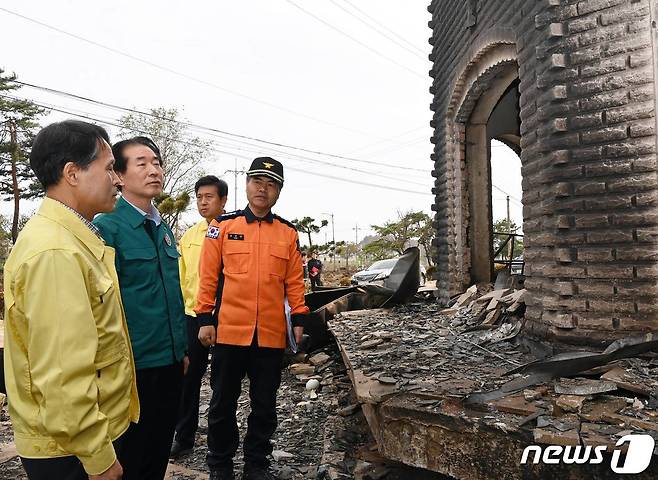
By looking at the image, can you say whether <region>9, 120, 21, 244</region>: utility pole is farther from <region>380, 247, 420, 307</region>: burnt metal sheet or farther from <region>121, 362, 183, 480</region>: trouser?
<region>121, 362, 183, 480</region>: trouser

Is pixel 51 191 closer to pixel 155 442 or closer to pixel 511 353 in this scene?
pixel 155 442

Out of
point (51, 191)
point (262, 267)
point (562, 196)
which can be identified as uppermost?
point (562, 196)

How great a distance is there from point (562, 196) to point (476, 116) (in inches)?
126

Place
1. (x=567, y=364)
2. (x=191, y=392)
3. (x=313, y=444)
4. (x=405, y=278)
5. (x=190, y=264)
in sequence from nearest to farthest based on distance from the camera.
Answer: (x=567, y=364), (x=191, y=392), (x=313, y=444), (x=190, y=264), (x=405, y=278)

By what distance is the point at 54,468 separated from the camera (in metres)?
1.41

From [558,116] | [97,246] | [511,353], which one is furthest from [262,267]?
[558,116]

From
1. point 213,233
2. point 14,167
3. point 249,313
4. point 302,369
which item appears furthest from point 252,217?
point 14,167

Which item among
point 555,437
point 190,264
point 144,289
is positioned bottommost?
point 555,437

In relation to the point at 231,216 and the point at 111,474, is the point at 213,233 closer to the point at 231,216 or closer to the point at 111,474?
the point at 231,216

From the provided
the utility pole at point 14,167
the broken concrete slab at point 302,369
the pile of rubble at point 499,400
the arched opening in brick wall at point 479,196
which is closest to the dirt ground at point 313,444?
the broken concrete slab at point 302,369

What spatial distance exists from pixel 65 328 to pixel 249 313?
1730 millimetres

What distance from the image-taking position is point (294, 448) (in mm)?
3746

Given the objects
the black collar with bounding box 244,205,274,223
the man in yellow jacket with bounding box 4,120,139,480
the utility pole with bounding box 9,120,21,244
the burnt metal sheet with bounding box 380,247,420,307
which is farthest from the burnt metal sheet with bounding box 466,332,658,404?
the utility pole with bounding box 9,120,21,244

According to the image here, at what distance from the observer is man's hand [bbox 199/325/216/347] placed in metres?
2.96
